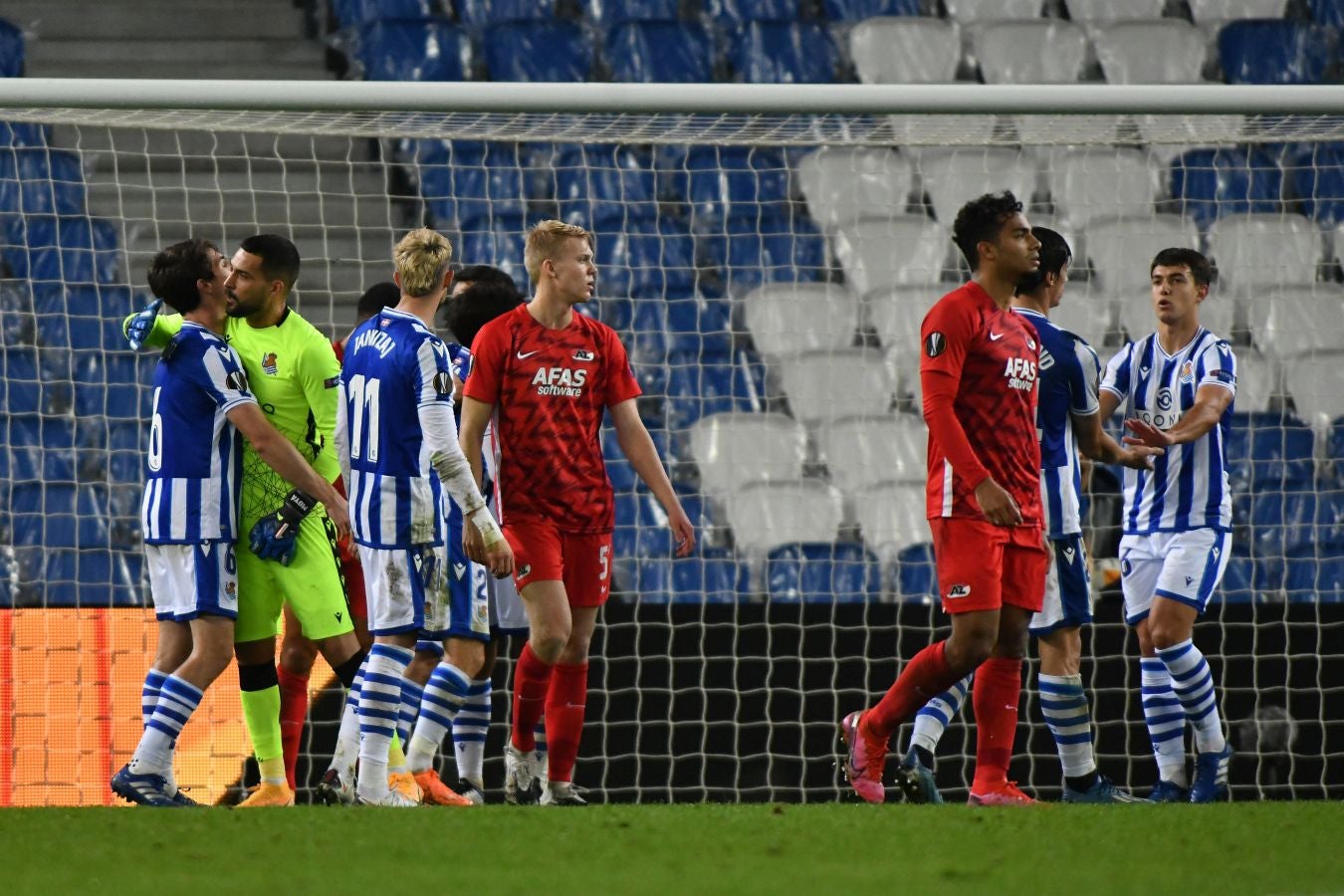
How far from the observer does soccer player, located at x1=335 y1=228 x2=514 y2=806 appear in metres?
5.22

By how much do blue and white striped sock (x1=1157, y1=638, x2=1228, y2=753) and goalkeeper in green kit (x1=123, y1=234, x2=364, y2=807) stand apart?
2669 millimetres

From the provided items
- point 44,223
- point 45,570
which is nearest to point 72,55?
point 44,223

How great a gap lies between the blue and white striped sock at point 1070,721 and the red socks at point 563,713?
4.82 feet

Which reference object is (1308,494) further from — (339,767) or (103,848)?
(103,848)

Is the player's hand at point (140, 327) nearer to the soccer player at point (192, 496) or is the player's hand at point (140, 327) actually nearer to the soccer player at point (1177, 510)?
the soccer player at point (192, 496)

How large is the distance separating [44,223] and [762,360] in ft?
Result: 11.3

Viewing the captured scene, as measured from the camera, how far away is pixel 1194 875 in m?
3.56

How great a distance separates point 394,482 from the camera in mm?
5277

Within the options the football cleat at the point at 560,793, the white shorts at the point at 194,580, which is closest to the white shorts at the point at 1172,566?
the football cleat at the point at 560,793

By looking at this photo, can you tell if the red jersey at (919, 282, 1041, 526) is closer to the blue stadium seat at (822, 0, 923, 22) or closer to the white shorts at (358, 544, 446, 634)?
the white shorts at (358, 544, 446, 634)

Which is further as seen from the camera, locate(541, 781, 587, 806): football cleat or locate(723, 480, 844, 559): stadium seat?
locate(723, 480, 844, 559): stadium seat

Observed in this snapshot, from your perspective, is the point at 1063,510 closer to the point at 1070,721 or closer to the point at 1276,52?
the point at 1070,721

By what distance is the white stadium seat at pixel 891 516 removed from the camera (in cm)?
812

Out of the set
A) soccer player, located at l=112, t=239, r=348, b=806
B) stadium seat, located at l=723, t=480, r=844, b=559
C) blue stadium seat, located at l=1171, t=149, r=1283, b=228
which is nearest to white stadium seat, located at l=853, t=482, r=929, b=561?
stadium seat, located at l=723, t=480, r=844, b=559
